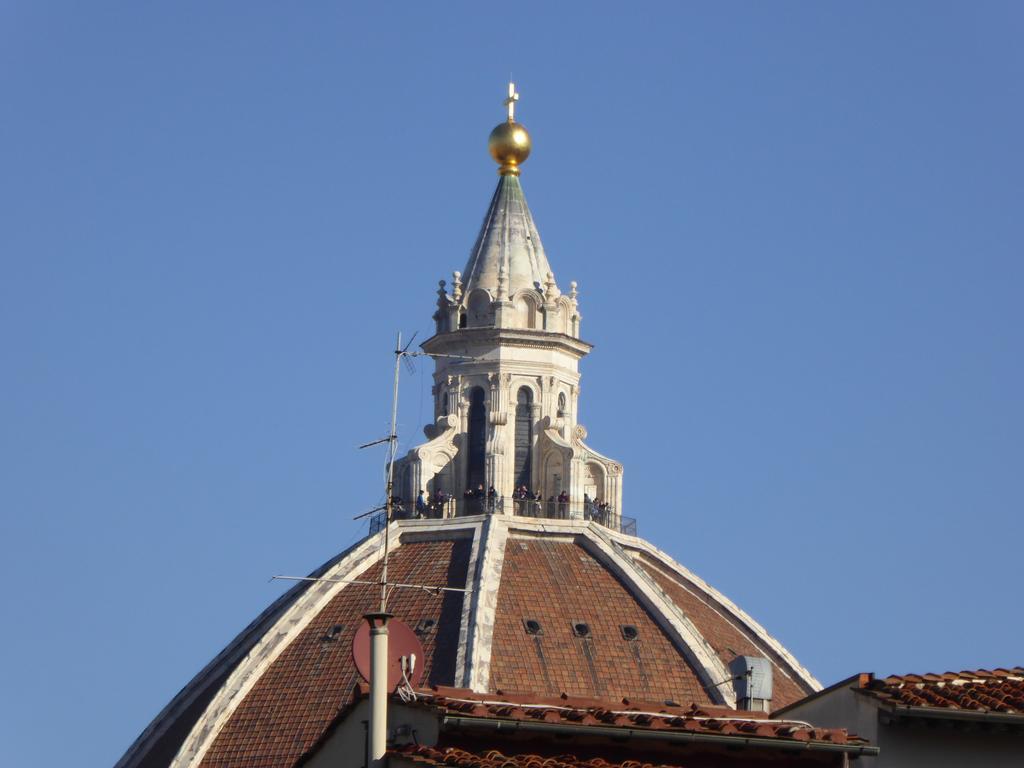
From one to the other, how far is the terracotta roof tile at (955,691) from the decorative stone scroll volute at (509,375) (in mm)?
41910

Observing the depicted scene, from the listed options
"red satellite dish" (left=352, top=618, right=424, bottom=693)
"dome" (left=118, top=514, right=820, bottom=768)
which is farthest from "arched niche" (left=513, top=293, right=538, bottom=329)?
"red satellite dish" (left=352, top=618, right=424, bottom=693)

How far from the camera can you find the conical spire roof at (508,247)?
79938mm

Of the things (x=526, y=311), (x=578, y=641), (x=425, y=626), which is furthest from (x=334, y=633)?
(x=526, y=311)

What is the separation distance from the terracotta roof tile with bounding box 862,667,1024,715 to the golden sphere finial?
45.3 meters

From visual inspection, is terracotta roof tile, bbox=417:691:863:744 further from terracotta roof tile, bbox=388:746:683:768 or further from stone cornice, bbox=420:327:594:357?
stone cornice, bbox=420:327:594:357

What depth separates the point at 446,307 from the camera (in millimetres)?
79875

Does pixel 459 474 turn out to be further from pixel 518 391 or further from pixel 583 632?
pixel 583 632

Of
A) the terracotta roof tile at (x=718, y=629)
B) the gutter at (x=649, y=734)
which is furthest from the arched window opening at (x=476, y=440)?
the gutter at (x=649, y=734)

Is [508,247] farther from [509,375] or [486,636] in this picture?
[486,636]

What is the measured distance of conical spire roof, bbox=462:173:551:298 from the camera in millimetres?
79938

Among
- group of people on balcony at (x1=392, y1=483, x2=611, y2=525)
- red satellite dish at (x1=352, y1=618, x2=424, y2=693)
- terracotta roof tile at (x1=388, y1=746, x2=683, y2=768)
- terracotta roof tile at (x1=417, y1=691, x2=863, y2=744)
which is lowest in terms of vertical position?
terracotta roof tile at (x1=388, y1=746, x2=683, y2=768)

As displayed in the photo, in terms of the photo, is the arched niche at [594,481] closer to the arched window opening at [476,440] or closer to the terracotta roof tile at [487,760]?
the arched window opening at [476,440]

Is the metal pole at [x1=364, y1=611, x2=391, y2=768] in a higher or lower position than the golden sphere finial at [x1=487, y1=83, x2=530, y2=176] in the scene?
lower

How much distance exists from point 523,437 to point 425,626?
320 inches
